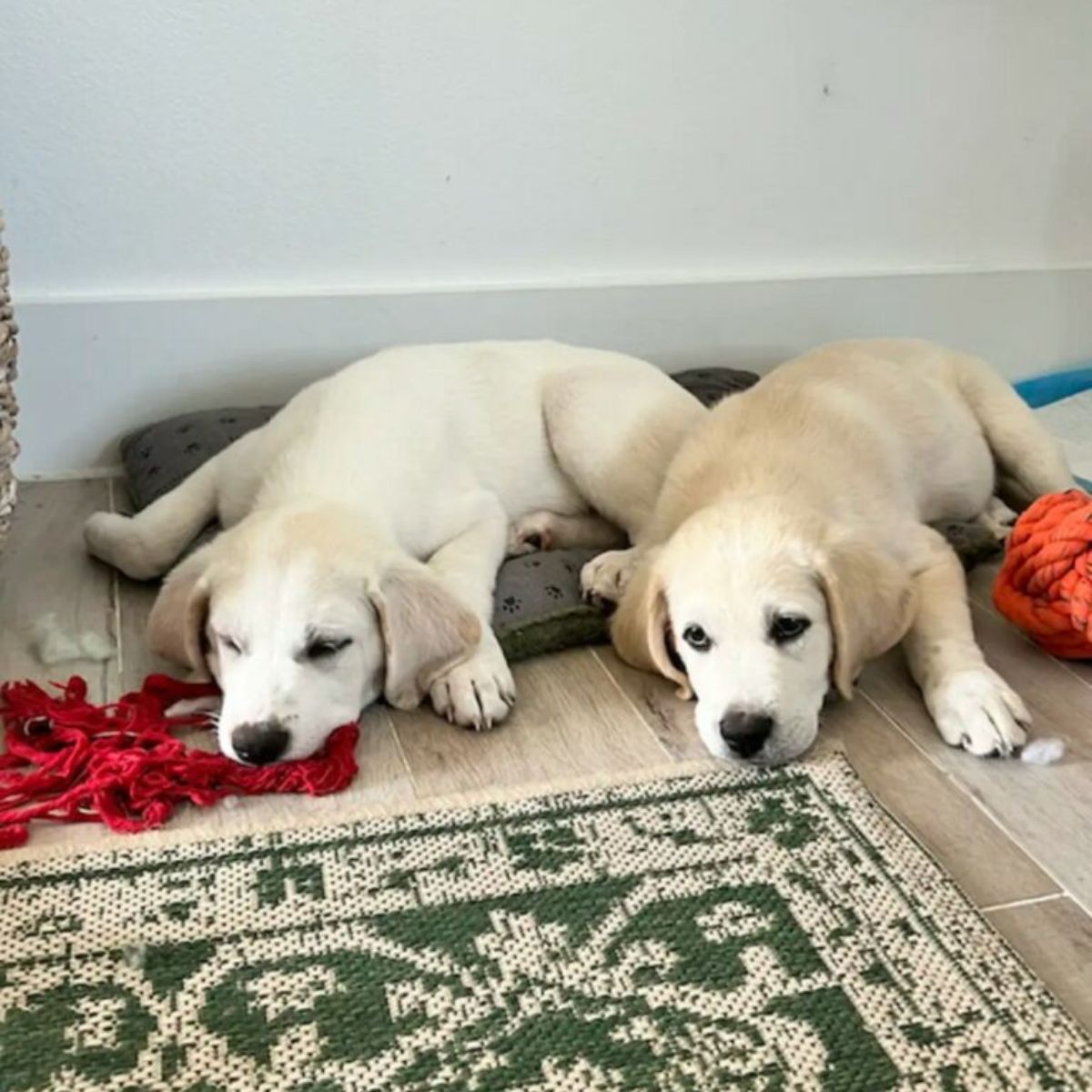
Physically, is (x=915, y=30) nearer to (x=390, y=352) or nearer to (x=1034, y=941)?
(x=390, y=352)

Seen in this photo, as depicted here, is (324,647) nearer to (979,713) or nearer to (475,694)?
(475,694)

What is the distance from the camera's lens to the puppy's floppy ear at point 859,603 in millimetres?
1690

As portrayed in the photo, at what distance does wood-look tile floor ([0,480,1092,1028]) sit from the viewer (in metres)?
1.48

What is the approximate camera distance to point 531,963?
1.31m

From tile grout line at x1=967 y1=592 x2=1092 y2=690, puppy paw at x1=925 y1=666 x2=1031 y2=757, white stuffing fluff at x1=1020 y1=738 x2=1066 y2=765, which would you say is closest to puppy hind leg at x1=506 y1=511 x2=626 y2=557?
tile grout line at x1=967 y1=592 x2=1092 y2=690

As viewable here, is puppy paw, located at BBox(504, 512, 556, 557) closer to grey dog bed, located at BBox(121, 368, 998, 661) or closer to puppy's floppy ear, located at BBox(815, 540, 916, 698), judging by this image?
grey dog bed, located at BBox(121, 368, 998, 661)

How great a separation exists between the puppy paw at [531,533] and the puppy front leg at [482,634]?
0.07 meters

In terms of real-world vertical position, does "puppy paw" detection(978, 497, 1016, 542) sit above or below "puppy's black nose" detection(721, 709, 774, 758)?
below

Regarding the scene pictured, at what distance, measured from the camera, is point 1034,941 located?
4.56ft

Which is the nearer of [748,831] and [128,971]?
[128,971]

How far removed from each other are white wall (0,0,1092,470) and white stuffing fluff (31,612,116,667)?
0.68 m

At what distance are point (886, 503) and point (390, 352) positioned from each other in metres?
0.84

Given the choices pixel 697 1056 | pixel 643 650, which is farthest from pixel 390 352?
pixel 697 1056

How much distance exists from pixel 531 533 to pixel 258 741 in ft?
2.58
